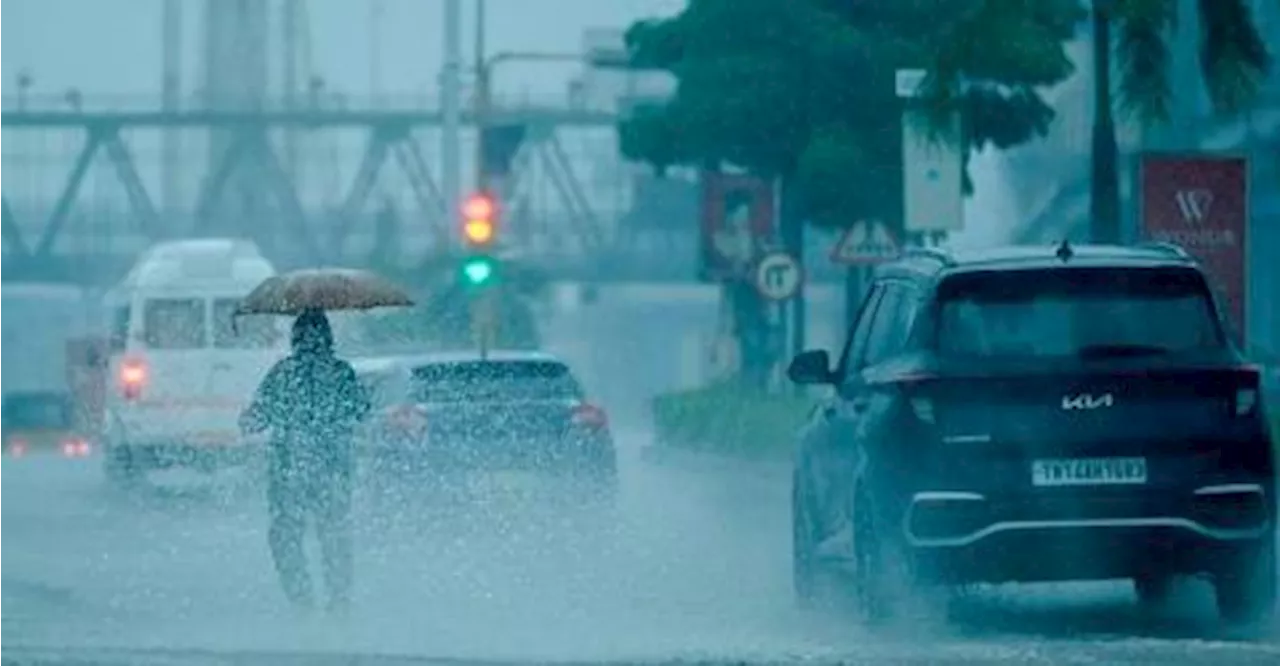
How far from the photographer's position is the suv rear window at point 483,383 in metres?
29.1

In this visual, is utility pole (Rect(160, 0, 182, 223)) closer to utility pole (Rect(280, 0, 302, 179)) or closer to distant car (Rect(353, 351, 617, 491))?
utility pole (Rect(280, 0, 302, 179))

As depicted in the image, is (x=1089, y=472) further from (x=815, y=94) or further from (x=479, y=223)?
(x=815, y=94)

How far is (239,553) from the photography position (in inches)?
1040

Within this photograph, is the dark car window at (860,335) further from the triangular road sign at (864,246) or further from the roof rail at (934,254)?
the triangular road sign at (864,246)

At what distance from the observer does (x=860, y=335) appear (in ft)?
63.7

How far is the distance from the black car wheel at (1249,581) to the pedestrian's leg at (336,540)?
494cm

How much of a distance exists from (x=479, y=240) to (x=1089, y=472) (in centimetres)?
2618

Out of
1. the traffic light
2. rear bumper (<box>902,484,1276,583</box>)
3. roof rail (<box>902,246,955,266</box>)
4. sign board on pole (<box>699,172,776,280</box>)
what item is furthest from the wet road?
sign board on pole (<box>699,172,776,280</box>)

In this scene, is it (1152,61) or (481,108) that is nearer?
(1152,61)

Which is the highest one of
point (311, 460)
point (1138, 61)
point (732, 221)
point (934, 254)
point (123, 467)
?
point (1138, 61)

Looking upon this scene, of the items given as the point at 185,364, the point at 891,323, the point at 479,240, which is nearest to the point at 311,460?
the point at 891,323

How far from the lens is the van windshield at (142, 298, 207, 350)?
38.5 m

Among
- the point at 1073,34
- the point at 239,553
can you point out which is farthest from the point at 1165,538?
the point at 1073,34

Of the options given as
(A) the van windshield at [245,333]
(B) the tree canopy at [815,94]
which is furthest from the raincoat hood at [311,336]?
(B) the tree canopy at [815,94]
